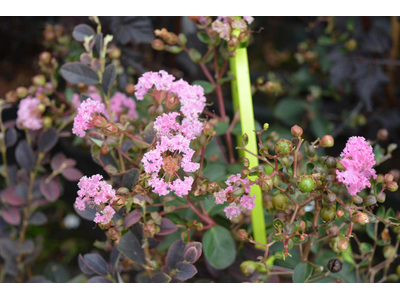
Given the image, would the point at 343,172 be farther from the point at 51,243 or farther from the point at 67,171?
the point at 51,243

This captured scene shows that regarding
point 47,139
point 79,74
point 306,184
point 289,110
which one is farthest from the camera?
point 289,110

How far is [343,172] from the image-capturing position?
444 mm

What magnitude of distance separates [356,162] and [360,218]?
66mm

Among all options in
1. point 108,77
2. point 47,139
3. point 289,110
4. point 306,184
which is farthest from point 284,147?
point 289,110

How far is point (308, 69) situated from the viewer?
1.27 meters

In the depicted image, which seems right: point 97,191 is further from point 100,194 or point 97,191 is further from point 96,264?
point 96,264

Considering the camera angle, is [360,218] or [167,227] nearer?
[360,218]

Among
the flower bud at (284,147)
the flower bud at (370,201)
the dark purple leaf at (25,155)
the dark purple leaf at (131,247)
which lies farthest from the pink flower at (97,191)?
the dark purple leaf at (25,155)

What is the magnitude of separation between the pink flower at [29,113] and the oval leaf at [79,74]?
5.4 inches

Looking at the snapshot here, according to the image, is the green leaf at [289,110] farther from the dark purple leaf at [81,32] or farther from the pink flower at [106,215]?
the pink flower at [106,215]

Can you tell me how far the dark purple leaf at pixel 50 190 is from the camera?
790 millimetres

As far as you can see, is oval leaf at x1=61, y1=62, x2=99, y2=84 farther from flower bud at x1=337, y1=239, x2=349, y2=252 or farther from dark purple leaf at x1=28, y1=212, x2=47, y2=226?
flower bud at x1=337, y1=239, x2=349, y2=252

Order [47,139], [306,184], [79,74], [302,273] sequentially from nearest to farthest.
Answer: [306,184] → [302,273] → [79,74] → [47,139]

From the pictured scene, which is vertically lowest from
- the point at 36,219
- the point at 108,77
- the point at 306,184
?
the point at 36,219
